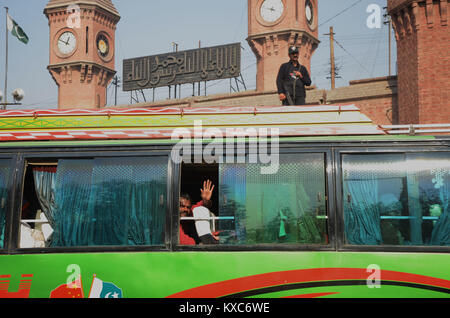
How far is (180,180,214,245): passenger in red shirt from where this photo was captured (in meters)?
4.89

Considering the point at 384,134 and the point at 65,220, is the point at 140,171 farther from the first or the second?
the point at 384,134

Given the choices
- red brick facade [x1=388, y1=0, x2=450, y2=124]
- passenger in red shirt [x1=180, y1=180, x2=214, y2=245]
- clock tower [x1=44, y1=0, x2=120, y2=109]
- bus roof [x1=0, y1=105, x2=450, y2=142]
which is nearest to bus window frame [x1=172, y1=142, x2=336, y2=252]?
passenger in red shirt [x1=180, y1=180, x2=214, y2=245]

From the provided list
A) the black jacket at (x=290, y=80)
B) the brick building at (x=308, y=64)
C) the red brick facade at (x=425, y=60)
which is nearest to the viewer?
the black jacket at (x=290, y=80)

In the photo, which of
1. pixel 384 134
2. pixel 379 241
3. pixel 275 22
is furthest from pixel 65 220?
pixel 275 22

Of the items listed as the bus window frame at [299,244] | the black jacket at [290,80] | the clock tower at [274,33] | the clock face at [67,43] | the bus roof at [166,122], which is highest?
the clock face at [67,43]

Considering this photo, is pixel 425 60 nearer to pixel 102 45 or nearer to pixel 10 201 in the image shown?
pixel 10 201

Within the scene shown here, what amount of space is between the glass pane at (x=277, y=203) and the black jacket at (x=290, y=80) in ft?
11.4

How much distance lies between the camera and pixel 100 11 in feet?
138

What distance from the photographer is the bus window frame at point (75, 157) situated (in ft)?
15.8

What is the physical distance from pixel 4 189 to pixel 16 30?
18042mm

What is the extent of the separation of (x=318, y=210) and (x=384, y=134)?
3.92 ft

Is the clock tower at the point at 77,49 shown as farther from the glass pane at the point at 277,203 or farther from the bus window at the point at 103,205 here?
the glass pane at the point at 277,203

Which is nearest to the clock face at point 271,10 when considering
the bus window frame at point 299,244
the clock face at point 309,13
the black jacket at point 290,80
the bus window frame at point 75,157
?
the clock face at point 309,13

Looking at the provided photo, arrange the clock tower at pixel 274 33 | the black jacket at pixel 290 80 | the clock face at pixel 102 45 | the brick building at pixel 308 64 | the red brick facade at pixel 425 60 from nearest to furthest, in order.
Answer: the black jacket at pixel 290 80 < the red brick facade at pixel 425 60 < the brick building at pixel 308 64 < the clock tower at pixel 274 33 < the clock face at pixel 102 45
